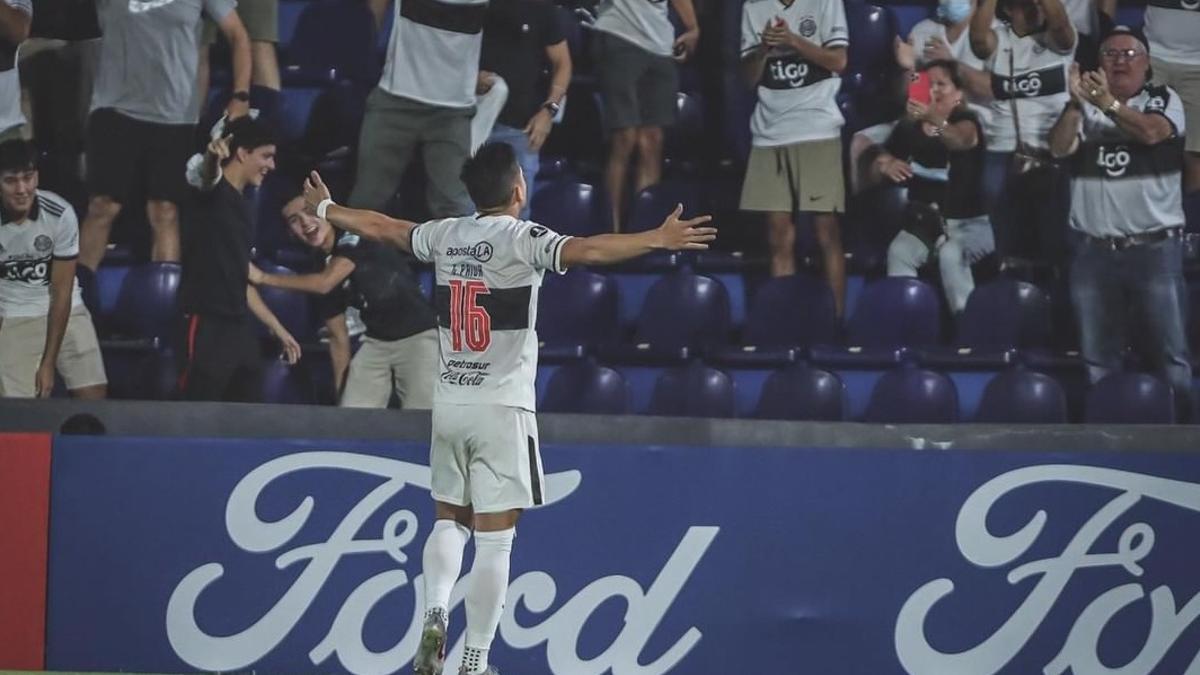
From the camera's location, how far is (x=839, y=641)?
7719 mm

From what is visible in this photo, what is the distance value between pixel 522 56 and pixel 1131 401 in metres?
3.77

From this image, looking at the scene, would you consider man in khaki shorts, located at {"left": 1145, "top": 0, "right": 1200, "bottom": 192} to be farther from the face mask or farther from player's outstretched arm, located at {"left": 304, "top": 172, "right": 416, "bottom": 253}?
player's outstretched arm, located at {"left": 304, "top": 172, "right": 416, "bottom": 253}

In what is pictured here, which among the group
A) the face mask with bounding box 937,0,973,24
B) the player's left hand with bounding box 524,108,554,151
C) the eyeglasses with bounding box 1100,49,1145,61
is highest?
the eyeglasses with bounding box 1100,49,1145,61

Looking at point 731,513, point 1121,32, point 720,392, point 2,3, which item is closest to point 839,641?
point 731,513

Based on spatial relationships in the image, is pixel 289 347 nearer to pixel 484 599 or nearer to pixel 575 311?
pixel 575 311

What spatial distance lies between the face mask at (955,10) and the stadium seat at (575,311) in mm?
2553

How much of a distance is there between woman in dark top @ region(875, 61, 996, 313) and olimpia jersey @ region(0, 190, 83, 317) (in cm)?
436

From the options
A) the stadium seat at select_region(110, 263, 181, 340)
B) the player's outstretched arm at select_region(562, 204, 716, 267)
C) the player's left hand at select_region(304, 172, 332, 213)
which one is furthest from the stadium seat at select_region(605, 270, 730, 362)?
the player's outstretched arm at select_region(562, 204, 716, 267)

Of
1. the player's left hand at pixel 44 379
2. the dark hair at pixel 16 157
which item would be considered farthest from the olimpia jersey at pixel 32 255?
the player's left hand at pixel 44 379

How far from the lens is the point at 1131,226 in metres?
9.48

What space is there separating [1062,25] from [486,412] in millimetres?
4796

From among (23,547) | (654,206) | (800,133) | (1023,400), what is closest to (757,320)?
(654,206)

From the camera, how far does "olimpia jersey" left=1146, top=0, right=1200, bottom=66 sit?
10.2 metres

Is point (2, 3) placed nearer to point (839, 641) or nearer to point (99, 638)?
point (99, 638)
